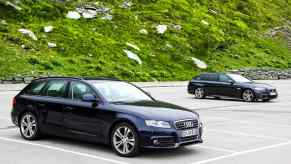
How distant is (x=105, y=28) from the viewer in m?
43.1

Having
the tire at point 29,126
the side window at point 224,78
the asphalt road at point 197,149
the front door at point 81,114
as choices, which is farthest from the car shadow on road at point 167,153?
the side window at point 224,78

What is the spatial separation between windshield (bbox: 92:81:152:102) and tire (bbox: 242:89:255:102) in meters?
13.7

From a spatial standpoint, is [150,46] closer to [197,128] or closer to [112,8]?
[112,8]

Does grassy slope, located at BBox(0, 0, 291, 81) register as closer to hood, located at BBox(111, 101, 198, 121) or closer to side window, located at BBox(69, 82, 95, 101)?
side window, located at BBox(69, 82, 95, 101)

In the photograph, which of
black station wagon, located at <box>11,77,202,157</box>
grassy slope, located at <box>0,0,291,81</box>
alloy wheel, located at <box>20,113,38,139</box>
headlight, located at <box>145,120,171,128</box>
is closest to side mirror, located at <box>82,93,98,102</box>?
black station wagon, located at <box>11,77,202,157</box>

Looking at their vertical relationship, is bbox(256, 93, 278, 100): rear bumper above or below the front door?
above

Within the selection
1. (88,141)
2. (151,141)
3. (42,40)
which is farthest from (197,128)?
(42,40)

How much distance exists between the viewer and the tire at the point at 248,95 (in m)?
23.9

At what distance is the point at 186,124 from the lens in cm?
949

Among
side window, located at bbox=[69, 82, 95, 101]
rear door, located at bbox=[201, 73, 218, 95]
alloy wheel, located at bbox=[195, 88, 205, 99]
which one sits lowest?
side window, located at bbox=[69, 82, 95, 101]

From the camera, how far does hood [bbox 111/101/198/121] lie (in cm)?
929

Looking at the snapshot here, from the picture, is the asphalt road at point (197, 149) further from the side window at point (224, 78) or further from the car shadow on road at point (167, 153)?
the side window at point (224, 78)

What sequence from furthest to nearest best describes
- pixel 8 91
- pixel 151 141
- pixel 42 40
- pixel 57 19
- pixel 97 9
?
pixel 97 9 → pixel 57 19 → pixel 42 40 → pixel 8 91 → pixel 151 141

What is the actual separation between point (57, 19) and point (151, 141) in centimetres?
3407
